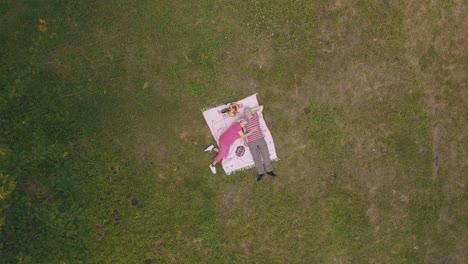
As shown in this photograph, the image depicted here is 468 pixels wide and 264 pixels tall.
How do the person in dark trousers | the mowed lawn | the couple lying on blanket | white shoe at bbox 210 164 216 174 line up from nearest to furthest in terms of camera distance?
1. the mowed lawn
2. the couple lying on blanket
3. the person in dark trousers
4. white shoe at bbox 210 164 216 174

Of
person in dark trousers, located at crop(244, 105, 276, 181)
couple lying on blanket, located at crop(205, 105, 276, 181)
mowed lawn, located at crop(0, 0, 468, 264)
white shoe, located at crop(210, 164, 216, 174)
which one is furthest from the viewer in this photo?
white shoe, located at crop(210, 164, 216, 174)

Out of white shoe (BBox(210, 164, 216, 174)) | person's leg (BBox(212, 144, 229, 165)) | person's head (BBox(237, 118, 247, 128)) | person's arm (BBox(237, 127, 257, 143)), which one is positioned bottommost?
white shoe (BBox(210, 164, 216, 174))

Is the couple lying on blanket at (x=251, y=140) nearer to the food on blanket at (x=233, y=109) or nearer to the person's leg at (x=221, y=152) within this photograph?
the person's leg at (x=221, y=152)

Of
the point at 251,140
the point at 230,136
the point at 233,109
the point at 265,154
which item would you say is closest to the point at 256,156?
the point at 265,154

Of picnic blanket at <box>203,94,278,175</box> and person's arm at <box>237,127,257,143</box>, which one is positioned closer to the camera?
person's arm at <box>237,127,257,143</box>

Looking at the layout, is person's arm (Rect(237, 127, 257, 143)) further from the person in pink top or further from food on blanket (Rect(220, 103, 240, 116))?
food on blanket (Rect(220, 103, 240, 116))

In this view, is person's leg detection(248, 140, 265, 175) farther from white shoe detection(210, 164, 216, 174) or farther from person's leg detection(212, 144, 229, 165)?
white shoe detection(210, 164, 216, 174)

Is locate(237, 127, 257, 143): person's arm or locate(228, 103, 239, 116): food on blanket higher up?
locate(228, 103, 239, 116): food on blanket

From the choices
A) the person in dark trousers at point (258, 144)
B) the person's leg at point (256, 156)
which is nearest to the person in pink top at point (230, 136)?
the person in dark trousers at point (258, 144)

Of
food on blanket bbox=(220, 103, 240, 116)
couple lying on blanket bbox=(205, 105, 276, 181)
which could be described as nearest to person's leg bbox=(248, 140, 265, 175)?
couple lying on blanket bbox=(205, 105, 276, 181)

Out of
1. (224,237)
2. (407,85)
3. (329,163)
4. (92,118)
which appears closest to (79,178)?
(92,118)

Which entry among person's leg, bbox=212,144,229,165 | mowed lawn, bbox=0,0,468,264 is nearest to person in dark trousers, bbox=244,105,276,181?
mowed lawn, bbox=0,0,468,264
